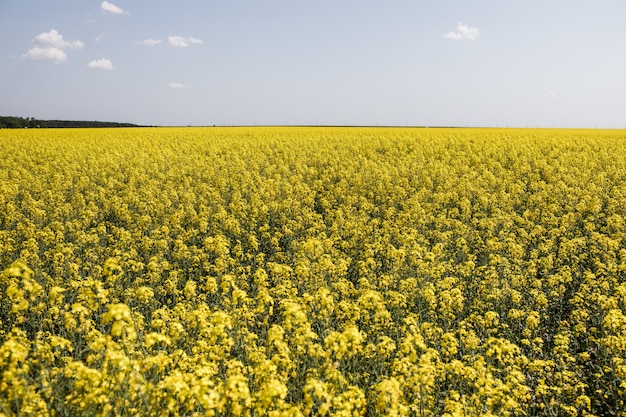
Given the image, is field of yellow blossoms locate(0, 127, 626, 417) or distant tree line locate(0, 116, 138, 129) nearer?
field of yellow blossoms locate(0, 127, 626, 417)

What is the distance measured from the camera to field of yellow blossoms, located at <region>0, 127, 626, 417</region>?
187 inches

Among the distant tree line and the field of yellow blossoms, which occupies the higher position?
the distant tree line

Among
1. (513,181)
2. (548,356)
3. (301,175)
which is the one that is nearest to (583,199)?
(513,181)

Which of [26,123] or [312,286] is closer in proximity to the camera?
[312,286]

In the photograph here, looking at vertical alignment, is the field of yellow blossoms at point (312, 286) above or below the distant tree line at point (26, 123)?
below

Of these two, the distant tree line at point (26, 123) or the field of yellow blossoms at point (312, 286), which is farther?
the distant tree line at point (26, 123)

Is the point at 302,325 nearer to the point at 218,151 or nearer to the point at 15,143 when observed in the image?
the point at 218,151

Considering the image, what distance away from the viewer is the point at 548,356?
790 centimetres

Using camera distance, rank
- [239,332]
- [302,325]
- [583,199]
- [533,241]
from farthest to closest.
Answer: [583,199], [533,241], [239,332], [302,325]

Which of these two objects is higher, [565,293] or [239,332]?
[239,332]

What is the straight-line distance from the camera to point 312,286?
8.80 metres

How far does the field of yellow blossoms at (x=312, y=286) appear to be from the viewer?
476cm

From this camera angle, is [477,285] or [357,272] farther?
[357,272]

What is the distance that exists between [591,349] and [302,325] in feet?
19.7
